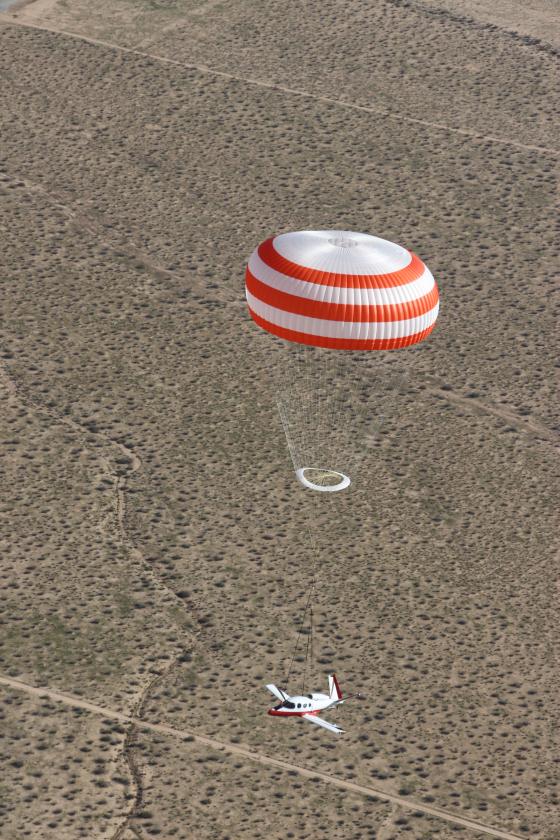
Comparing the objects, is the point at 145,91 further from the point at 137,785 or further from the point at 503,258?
the point at 137,785

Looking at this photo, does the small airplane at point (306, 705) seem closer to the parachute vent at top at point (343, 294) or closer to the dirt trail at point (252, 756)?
the dirt trail at point (252, 756)

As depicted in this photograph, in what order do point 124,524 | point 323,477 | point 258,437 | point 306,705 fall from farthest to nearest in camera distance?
1. point 258,437
2. point 323,477
3. point 124,524
4. point 306,705

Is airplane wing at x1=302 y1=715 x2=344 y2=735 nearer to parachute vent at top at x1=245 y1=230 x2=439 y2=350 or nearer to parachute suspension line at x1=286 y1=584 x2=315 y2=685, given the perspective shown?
parachute suspension line at x1=286 y1=584 x2=315 y2=685

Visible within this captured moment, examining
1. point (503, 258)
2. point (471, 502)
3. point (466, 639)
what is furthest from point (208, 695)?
point (503, 258)

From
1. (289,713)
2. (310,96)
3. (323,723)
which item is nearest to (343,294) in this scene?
(289,713)

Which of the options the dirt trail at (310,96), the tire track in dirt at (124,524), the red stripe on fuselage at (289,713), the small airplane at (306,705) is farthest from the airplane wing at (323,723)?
the dirt trail at (310,96)

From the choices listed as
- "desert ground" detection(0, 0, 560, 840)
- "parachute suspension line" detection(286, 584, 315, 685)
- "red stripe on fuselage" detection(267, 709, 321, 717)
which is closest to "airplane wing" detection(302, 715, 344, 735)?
"red stripe on fuselage" detection(267, 709, 321, 717)

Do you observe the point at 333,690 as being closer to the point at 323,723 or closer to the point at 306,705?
the point at 306,705
